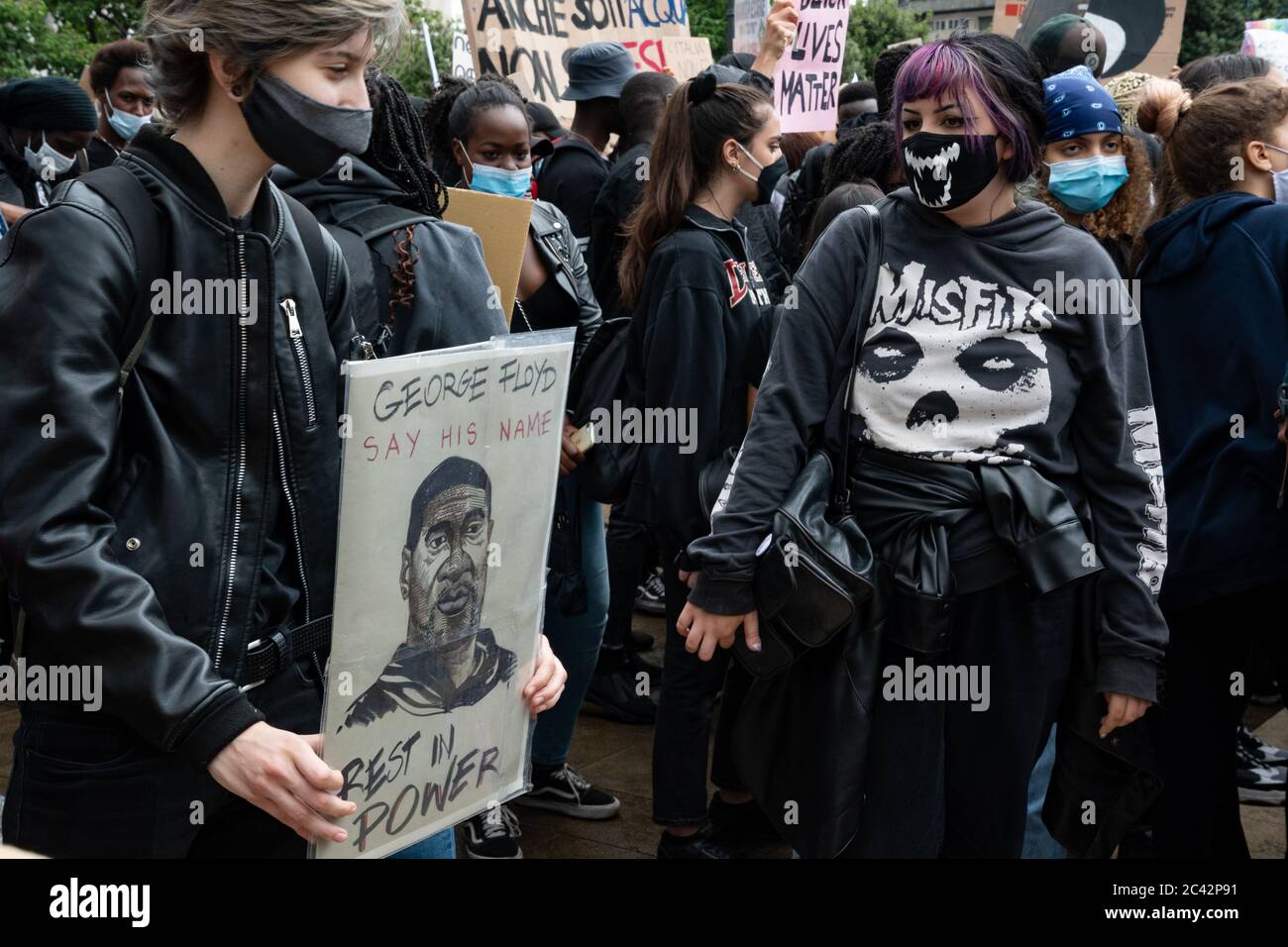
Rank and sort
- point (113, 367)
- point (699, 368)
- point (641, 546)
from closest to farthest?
point (113, 367), point (699, 368), point (641, 546)

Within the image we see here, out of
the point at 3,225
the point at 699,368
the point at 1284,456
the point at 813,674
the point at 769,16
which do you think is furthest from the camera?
the point at 769,16

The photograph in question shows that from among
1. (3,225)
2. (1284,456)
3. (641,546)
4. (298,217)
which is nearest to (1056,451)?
(1284,456)

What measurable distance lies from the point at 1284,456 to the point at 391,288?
222cm

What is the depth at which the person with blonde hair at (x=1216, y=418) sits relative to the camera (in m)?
3.42

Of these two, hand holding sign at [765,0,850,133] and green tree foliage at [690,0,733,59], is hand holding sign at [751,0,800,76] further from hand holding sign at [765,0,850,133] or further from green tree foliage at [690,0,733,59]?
green tree foliage at [690,0,733,59]

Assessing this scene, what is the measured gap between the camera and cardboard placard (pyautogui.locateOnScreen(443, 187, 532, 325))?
352 centimetres

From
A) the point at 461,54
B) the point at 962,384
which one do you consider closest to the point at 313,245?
the point at 962,384

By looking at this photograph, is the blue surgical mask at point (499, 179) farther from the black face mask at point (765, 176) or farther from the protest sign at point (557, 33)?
the protest sign at point (557, 33)

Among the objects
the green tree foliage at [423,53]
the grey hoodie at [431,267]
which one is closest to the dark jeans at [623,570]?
the grey hoodie at [431,267]

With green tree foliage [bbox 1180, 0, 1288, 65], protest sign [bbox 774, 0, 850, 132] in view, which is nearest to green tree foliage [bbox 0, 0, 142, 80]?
protest sign [bbox 774, 0, 850, 132]

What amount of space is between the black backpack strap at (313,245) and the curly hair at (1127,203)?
2.70m

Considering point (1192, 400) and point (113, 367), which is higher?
point (113, 367)

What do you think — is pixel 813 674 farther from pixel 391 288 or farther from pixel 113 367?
pixel 113 367

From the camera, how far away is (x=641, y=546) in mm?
5512
